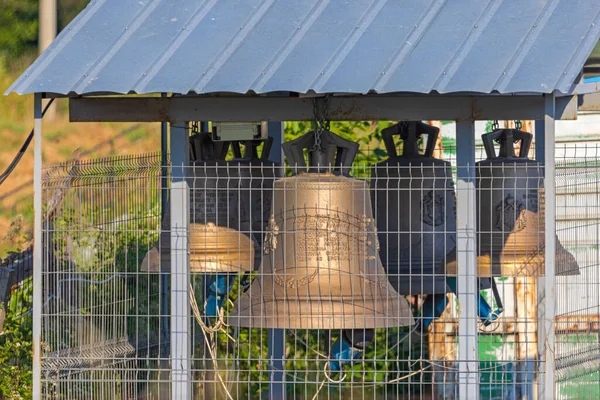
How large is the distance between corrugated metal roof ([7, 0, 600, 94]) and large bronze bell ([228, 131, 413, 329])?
0.59 m

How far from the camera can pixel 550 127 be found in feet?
21.5

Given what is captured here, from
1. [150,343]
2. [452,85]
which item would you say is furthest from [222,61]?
[150,343]

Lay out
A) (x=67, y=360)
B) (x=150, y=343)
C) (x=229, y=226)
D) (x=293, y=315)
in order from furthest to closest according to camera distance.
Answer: (x=150, y=343), (x=229, y=226), (x=67, y=360), (x=293, y=315)

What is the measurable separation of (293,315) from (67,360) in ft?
5.00

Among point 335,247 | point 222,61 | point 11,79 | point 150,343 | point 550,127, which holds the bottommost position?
point 150,343

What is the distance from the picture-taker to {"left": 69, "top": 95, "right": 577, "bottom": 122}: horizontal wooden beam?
6977mm

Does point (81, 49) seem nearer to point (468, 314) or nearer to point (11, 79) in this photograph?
point (468, 314)

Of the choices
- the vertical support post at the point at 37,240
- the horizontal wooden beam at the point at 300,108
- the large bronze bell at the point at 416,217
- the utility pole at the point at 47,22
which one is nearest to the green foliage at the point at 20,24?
the utility pole at the point at 47,22

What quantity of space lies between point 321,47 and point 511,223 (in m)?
1.86

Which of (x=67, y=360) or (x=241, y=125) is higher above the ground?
(x=241, y=125)

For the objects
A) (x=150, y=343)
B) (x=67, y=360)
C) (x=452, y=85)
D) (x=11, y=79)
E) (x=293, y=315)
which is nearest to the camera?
(x=452, y=85)

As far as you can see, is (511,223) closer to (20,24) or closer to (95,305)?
(95,305)

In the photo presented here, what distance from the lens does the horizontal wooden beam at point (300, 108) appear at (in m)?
6.98

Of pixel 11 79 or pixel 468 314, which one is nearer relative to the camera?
pixel 468 314
